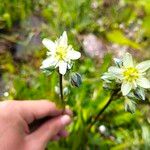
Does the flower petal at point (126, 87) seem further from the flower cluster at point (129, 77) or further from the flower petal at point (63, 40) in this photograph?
the flower petal at point (63, 40)

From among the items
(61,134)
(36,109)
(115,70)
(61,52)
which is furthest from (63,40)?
(61,134)

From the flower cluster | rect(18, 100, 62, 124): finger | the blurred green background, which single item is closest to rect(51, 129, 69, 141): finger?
the blurred green background

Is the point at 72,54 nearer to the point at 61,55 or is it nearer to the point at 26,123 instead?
the point at 61,55

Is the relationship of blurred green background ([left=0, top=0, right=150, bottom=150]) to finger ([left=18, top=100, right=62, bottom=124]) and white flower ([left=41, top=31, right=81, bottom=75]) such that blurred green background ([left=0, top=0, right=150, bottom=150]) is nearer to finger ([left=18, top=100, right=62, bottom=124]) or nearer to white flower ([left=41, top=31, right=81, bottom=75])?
finger ([left=18, top=100, right=62, bottom=124])

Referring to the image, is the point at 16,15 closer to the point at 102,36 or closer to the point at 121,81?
the point at 102,36

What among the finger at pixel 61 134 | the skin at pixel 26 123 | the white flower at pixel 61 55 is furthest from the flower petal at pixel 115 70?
the finger at pixel 61 134

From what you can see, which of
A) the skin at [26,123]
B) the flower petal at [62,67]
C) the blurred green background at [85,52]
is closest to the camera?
the flower petal at [62,67]

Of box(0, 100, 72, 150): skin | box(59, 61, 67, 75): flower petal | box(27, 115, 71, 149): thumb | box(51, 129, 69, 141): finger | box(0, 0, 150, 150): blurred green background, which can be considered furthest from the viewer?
box(0, 0, 150, 150): blurred green background

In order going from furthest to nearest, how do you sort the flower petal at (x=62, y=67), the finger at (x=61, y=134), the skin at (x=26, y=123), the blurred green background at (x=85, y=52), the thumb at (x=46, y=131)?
1. the blurred green background at (x=85, y=52)
2. the finger at (x=61, y=134)
3. the thumb at (x=46, y=131)
4. the skin at (x=26, y=123)
5. the flower petal at (x=62, y=67)

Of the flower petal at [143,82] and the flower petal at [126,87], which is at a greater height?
the flower petal at [143,82]
